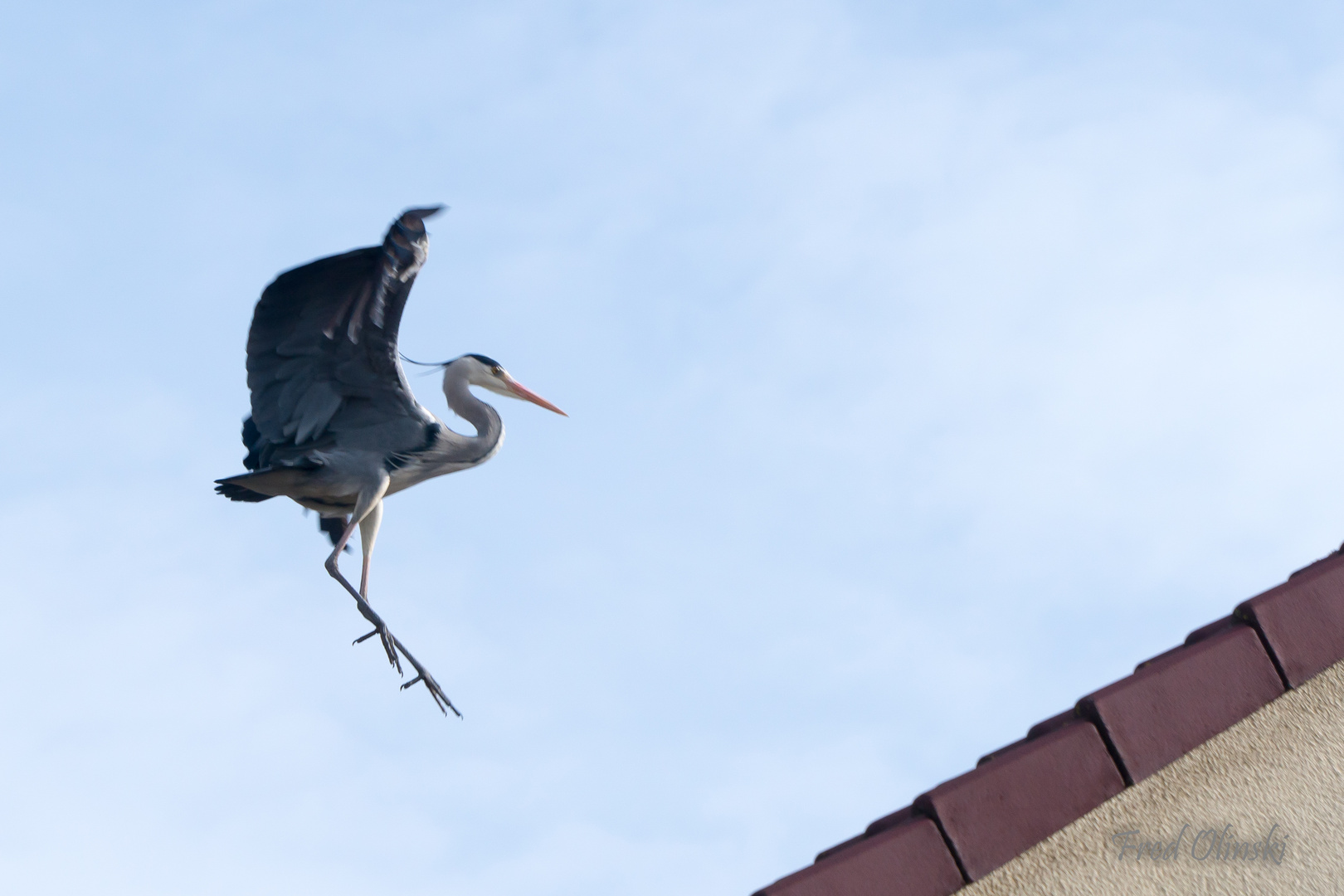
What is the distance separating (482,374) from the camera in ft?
19.5

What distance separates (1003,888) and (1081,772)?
15.6 inches

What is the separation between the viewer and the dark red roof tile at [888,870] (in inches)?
121

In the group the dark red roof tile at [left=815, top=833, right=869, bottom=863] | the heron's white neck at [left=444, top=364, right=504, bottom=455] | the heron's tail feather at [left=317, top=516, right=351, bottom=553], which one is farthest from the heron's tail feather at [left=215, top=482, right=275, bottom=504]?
the dark red roof tile at [left=815, top=833, right=869, bottom=863]

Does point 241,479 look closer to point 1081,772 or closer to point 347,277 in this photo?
point 347,277

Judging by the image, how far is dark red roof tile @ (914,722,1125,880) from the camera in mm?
3246

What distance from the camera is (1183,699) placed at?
3584mm

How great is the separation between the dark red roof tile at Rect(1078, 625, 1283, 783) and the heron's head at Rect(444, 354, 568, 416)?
3300mm

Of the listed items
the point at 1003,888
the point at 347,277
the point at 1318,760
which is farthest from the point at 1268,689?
the point at 347,277

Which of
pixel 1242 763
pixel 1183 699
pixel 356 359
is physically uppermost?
pixel 356 359

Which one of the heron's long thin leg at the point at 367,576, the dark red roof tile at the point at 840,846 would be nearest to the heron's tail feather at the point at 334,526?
the heron's long thin leg at the point at 367,576

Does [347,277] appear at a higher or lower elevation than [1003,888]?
higher

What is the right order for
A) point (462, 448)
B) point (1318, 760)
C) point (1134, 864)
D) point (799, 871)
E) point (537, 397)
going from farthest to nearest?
point (537, 397) → point (462, 448) → point (1318, 760) → point (1134, 864) → point (799, 871)

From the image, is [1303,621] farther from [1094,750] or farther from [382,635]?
[382,635]

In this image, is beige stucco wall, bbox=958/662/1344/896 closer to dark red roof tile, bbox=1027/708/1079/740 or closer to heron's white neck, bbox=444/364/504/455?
dark red roof tile, bbox=1027/708/1079/740
